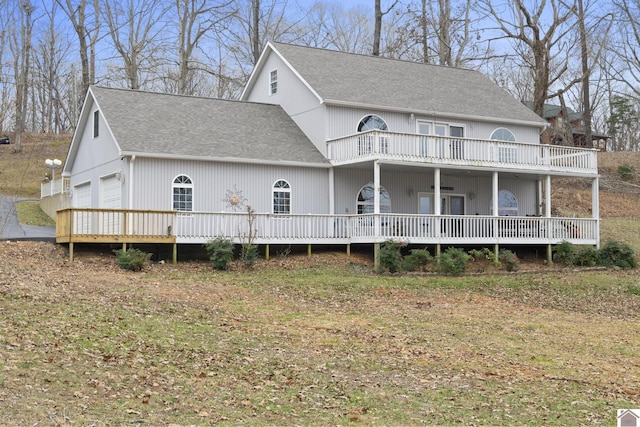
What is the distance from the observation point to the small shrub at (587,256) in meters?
28.4

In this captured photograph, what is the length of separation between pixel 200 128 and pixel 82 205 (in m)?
6.13

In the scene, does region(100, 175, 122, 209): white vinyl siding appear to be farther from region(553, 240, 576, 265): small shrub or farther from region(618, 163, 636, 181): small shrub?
region(618, 163, 636, 181): small shrub

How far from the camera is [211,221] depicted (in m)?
24.5

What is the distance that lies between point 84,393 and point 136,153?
1594 cm

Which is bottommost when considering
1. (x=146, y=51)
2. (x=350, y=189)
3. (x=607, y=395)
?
(x=607, y=395)

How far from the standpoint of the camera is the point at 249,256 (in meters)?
23.4

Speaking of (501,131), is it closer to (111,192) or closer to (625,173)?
(111,192)

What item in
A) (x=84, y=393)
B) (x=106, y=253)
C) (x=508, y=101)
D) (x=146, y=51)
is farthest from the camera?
(x=146, y=51)

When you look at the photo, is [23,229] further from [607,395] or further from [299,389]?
[607,395]

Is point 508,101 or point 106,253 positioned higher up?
point 508,101

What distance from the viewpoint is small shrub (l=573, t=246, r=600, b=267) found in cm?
2838

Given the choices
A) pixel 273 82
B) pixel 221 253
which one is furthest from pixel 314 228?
pixel 273 82

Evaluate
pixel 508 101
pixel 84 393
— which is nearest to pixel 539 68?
pixel 508 101

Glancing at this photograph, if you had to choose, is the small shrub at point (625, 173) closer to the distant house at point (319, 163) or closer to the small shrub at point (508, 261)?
the distant house at point (319, 163)
